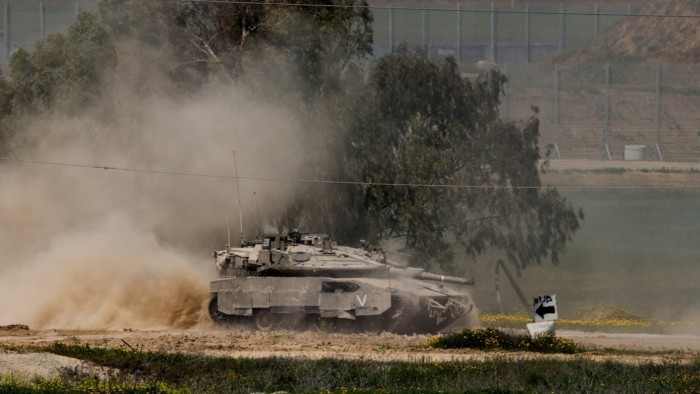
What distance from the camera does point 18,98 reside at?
55.7 m

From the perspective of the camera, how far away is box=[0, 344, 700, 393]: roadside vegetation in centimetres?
2452

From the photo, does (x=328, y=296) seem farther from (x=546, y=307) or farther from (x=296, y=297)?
(x=546, y=307)

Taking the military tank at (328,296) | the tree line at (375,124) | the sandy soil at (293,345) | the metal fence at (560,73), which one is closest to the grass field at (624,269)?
the tree line at (375,124)

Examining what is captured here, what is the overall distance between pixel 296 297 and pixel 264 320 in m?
1.30

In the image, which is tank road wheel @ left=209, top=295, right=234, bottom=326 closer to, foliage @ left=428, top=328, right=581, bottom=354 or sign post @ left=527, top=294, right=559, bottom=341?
→ foliage @ left=428, top=328, right=581, bottom=354

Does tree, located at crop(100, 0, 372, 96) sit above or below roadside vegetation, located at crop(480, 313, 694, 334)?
above

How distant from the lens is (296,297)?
36781 millimetres

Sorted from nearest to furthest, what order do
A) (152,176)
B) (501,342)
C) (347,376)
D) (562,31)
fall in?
(347,376) < (501,342) < (152,176) < (562,31)

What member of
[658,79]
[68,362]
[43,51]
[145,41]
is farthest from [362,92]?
[68,362]

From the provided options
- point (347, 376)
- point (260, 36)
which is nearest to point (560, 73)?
point (260, 36)

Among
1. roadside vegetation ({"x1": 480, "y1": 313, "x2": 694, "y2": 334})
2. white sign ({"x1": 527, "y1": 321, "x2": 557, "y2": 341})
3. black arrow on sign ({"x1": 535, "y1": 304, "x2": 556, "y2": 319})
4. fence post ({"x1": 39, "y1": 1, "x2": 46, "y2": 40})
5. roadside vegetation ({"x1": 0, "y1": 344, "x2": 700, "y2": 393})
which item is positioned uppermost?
fence post ({"x1": 39, "y1": 1, "x2": 46, "y2": 40})

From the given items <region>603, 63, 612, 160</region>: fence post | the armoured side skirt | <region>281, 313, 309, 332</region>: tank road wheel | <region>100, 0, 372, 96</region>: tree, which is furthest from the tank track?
<region>603, 63, 612, 160</region>: fence post

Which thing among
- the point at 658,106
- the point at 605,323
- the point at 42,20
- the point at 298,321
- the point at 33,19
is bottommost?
the point at 605,323

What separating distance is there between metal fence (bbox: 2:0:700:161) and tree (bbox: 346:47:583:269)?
12852mm
